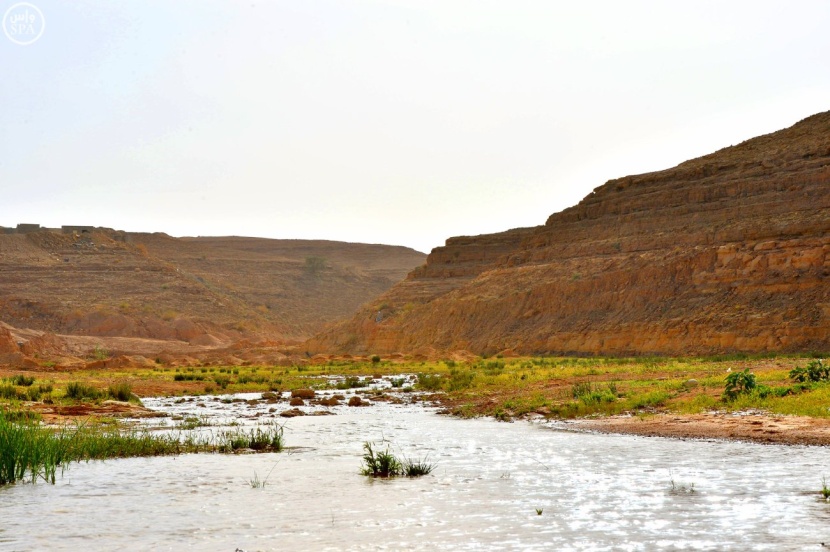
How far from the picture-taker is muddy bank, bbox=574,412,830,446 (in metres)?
15.5

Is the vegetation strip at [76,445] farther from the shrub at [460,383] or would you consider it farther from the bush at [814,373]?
the shrub at [460,383]

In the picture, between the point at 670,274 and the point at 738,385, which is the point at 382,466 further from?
the point at 670,274

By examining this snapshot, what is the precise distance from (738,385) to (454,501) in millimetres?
11598

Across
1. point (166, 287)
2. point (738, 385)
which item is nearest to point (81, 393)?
point (738, 385)

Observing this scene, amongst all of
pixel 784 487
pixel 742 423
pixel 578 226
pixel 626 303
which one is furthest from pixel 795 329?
pixel 784 487

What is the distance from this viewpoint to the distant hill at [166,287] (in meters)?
87.6

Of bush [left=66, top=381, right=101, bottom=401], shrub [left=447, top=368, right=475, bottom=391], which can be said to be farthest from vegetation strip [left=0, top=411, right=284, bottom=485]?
shrub [left=447, top=368, right=475, bottom=391]

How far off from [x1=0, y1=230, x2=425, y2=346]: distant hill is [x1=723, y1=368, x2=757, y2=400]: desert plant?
72.6 m

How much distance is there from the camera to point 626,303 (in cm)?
6106

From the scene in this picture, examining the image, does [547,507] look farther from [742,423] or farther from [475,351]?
[475,351]

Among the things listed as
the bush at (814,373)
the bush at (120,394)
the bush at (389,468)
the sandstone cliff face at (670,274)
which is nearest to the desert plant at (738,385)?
the bush at (814,373)

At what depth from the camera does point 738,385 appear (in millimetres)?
20453

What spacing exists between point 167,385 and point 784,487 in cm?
2918

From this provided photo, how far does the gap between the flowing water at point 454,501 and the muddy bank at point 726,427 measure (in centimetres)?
67
